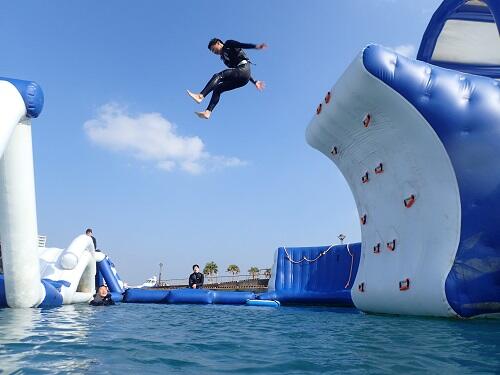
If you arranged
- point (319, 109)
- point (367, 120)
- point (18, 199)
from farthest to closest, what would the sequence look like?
point (319, 109) < point (367, 120) < point (18, 199)

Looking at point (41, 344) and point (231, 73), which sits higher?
point (231, 73)

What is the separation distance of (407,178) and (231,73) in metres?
3.25

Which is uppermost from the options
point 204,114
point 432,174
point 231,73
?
point 231,73

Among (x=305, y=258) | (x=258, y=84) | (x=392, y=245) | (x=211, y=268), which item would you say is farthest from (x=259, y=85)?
(x=211, y=268)

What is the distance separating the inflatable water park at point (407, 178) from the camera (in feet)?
19.1

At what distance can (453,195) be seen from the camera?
19.6ft

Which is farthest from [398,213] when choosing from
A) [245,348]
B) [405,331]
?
[245,348]

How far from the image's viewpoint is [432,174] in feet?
20.5


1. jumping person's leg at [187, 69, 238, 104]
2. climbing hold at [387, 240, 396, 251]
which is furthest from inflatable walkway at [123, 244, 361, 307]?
jumping person's leg at [187, 69, 238, 104]

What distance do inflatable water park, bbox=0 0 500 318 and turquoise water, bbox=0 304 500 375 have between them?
1.02 meters

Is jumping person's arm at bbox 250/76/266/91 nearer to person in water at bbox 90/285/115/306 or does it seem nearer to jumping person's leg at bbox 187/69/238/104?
jumping person's leg at bbox 187/69/238/104

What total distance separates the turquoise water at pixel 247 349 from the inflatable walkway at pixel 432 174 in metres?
0.92

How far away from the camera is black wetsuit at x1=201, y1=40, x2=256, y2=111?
215 inches

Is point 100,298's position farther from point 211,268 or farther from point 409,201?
point 211,268
